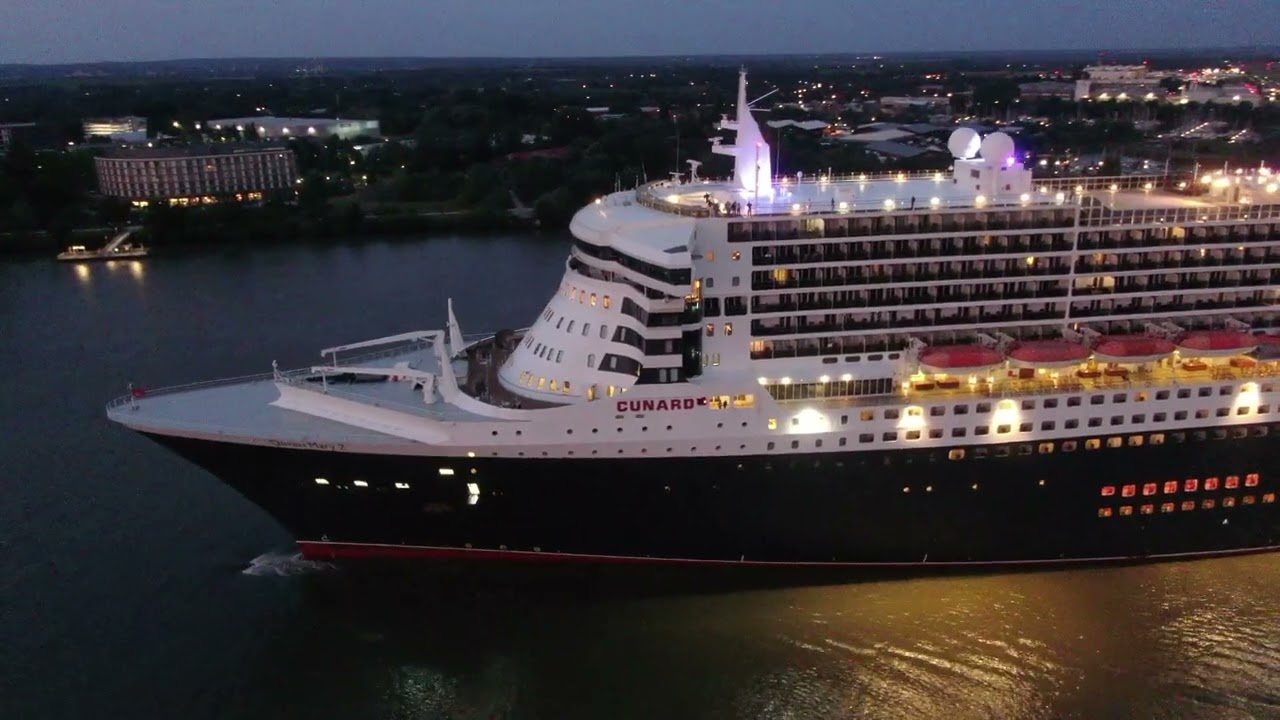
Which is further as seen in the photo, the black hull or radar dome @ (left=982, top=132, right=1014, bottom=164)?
radar dome @ (left=982, top=132, right=1014, bottom=164)

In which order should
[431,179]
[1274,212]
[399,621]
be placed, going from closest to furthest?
[399,621] → [1274,212] → [431,179]

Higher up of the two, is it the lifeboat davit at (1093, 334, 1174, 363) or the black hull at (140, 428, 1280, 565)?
the lifeboat davit at (1093, 334, 1174, 363)

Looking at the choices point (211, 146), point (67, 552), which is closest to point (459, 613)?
point (67, 552)

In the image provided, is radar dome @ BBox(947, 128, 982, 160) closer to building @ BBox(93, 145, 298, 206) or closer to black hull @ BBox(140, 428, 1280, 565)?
black hull @ BBox(140, 428, 1280, 565)

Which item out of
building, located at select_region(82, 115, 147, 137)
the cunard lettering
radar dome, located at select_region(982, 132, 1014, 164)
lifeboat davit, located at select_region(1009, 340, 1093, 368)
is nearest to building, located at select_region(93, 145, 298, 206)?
building, located at select_region(82, 115, 147, 137)

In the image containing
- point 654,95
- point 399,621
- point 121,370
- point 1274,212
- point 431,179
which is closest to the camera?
point 399,621

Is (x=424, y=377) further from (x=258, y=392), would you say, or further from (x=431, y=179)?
(x=431, y=179)
